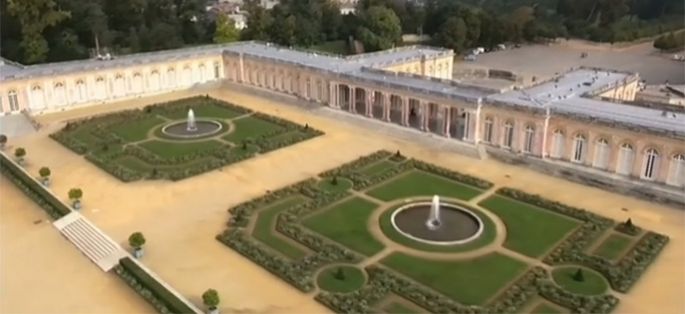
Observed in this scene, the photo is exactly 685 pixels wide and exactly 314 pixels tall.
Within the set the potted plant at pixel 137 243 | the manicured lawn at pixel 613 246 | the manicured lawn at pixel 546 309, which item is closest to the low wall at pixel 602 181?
the manicured lawn at pixel 613 246

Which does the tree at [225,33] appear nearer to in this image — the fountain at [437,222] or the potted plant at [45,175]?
the potted plant at [45,175]

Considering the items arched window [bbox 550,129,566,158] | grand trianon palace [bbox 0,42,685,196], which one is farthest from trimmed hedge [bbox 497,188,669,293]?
arched window [bbox 550,129,566,158]

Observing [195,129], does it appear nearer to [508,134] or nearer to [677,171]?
[508,134]

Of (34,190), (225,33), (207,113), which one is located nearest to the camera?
(34,190)

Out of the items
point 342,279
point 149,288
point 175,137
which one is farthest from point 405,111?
point 149,288

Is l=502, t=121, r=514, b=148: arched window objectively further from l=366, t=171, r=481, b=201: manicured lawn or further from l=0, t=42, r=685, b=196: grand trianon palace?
l=366, t=171, r=481, b=201: manicured lawn

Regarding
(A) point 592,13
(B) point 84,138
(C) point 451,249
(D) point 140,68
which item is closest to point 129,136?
(B) point 84,138
